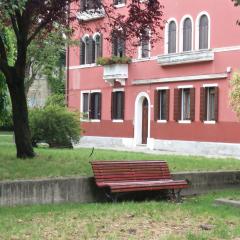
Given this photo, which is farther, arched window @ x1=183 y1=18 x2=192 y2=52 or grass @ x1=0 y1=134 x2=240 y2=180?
arched window @ x1=183 y1=18 x2=192 y2=52

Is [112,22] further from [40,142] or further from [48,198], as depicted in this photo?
[40,142]

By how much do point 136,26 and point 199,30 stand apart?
16350 millimetres

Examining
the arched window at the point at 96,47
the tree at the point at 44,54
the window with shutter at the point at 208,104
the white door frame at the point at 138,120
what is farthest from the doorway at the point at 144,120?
the tree at the point at 44,54

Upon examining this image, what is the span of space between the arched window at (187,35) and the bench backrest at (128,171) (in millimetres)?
20341

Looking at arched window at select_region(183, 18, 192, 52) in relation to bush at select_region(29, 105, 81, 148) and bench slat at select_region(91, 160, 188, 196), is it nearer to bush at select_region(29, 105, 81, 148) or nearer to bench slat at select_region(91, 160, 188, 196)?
bush at select_region(29, 105, 81, 148)

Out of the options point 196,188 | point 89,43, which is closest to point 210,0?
point 89,43

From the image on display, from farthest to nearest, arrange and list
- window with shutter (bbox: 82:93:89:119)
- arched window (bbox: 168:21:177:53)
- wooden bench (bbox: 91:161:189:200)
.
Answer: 1. window with shutter (bbox: 82:93:89:119)
2. arched window (bbox: 168:21:177:53)
3. wooden bench (bbox: 91:161:189:200)

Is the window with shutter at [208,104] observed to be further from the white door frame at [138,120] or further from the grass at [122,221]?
the grass at [122,221]

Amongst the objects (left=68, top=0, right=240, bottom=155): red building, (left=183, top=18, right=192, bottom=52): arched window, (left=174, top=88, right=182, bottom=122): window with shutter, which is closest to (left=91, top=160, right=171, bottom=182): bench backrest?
(left=68, top=0, right=240, bottom=155): red building

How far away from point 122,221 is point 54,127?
16602 mm

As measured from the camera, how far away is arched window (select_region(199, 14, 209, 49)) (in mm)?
A: 31859

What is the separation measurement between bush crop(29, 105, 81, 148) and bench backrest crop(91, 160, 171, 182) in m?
13.3

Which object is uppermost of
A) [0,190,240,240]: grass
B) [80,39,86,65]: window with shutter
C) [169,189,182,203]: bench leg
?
[80,39,86,65]: window with shutter

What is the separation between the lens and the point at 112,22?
1734 centimetres
